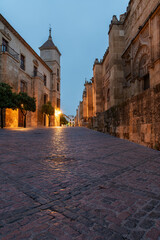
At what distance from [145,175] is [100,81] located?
1881cm

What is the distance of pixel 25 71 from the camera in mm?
22844

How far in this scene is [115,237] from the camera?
2.71ft

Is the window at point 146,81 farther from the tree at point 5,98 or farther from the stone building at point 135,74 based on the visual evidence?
the tree at point 5,98

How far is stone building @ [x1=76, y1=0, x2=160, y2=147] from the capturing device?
13.8 ft

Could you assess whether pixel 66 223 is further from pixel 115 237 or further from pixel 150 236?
pixel 150 236

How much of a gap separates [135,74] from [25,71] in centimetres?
1844

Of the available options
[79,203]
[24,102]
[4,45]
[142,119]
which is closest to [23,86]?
[4,45]

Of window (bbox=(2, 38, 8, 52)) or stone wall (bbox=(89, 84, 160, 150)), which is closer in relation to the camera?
stone wall (bbox=(89, 84, 160, 150))

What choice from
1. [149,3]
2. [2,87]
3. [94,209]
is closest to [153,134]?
[94,209]

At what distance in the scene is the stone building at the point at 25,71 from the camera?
17062 mm

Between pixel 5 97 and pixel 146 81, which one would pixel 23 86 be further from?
pixel 146 81

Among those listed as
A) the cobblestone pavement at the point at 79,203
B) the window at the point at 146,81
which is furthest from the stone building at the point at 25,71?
the cobblestone pavement at the point at 79,203

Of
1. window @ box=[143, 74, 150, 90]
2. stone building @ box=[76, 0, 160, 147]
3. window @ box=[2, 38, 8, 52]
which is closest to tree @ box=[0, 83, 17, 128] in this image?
window @ box=[2, 38, 8, 52]

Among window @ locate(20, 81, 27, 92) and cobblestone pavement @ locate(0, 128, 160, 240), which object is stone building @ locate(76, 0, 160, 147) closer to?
cobblestone pavement @ locate(0, 128, 160, 240)
